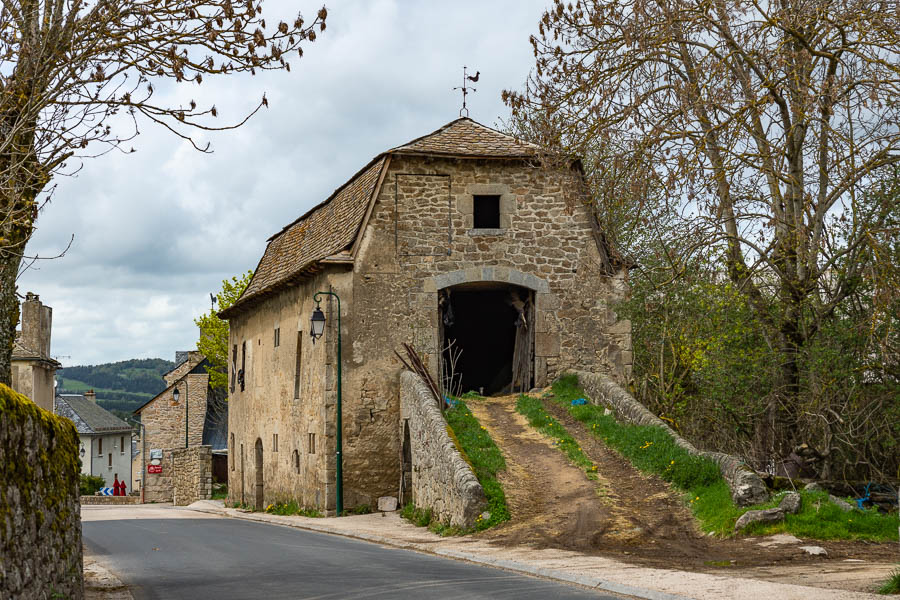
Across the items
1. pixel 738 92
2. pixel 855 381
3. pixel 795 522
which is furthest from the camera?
pixel 855 381

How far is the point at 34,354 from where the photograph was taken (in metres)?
31.0

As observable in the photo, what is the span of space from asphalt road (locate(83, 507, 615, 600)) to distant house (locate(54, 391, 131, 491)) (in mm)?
56277

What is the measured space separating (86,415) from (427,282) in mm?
59792

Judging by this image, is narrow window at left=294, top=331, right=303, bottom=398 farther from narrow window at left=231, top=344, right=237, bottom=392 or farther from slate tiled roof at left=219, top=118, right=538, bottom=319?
narrow window at left=231, top=344, right=237, bottom=392

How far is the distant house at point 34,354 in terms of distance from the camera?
3066cm

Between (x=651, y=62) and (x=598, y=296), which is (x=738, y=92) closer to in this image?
(x=651, y=62)

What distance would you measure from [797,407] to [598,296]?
5.83 metres

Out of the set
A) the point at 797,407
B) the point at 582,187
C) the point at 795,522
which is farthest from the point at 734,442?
the point at 795,522

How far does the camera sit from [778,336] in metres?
16.8

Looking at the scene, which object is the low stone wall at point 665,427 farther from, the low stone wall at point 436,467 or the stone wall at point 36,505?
the stone wall at point 36,505

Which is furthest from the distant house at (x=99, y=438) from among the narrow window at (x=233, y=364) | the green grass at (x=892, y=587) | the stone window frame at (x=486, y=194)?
the green grass at (x=892, y=587)

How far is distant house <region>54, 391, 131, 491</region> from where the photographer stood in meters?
70.0

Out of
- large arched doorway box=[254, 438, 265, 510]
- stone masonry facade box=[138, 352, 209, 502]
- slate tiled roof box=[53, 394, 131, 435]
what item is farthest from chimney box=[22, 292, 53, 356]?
slate tiled roof box=[53, 394, 131, 435]

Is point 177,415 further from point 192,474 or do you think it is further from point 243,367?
point 243,367
